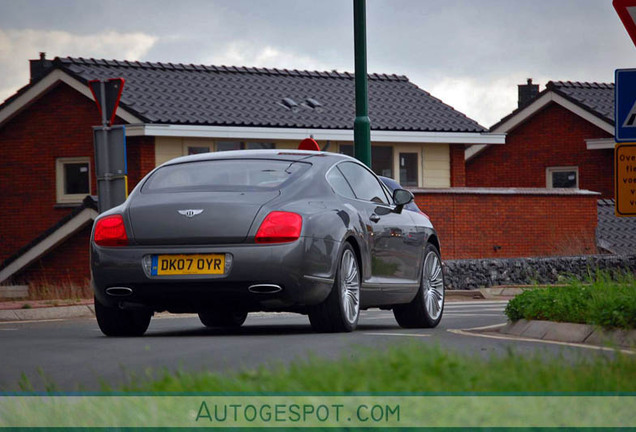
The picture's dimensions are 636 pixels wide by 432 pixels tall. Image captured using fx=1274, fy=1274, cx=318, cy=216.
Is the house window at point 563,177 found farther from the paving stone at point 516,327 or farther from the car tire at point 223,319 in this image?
the paving stone at point 516,327

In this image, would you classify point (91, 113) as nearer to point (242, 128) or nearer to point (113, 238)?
point (242, 128)

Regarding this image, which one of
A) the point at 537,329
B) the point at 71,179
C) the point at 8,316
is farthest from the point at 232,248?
the point at 71,179

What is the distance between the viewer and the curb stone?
9383mm

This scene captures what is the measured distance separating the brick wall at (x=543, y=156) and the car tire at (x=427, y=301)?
1041 inches

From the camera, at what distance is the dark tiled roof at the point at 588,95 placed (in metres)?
38.3

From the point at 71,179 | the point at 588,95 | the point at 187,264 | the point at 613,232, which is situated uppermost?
the point at 588,95

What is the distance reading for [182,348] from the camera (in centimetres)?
905

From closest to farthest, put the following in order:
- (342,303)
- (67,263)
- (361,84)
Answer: (342,303) < (361,84) < (67,263)

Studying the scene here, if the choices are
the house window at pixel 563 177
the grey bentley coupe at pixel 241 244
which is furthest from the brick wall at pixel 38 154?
the grey bentley coupe at pixel 241 244

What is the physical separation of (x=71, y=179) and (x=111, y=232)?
21.1 metres

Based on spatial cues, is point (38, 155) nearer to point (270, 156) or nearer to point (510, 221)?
point (510, 221)

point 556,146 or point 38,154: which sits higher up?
point 556,146

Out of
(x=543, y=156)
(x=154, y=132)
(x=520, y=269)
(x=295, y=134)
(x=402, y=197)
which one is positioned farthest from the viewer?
(x=543, y=156)

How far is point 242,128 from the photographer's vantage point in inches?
1173
